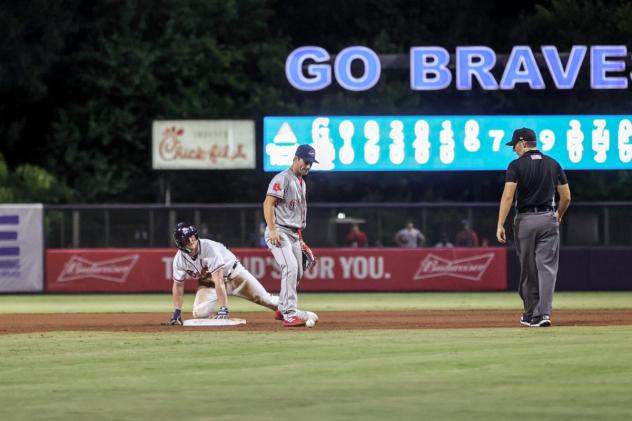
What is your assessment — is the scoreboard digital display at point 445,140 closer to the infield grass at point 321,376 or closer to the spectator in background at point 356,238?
the spectator in background at point 356,238

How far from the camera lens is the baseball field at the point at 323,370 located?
783cm

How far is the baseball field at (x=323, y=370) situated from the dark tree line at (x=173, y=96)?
28747 millimetres

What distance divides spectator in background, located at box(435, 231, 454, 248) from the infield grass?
14924 millimetres

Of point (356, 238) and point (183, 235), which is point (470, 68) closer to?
point (356, 238)

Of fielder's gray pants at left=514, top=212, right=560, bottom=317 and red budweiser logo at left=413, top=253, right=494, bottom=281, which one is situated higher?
fielder's gray pants at left=514, top=212, right=560, bottom=317

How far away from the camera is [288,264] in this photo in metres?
13.6

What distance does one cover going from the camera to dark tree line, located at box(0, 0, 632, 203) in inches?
1715

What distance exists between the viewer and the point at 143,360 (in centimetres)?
1041

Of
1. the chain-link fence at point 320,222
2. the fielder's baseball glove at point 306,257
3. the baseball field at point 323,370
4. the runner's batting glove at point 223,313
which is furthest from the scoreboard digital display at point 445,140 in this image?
the fielder's baseball glove at point 306,257

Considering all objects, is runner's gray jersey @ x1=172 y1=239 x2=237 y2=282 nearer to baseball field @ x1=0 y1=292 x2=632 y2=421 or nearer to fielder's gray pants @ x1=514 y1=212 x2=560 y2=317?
baseball field @ x1=0 y1=292 x2=632 y2=421

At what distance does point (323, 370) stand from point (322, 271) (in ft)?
59.6

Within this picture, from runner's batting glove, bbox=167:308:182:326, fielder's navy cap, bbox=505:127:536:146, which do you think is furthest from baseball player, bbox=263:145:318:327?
fielder's navy cap, bbox=505:127:536:146

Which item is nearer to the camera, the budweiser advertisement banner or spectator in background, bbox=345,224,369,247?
the budweiser advertisement banner

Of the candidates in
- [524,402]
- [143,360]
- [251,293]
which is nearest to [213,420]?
[524,402]
